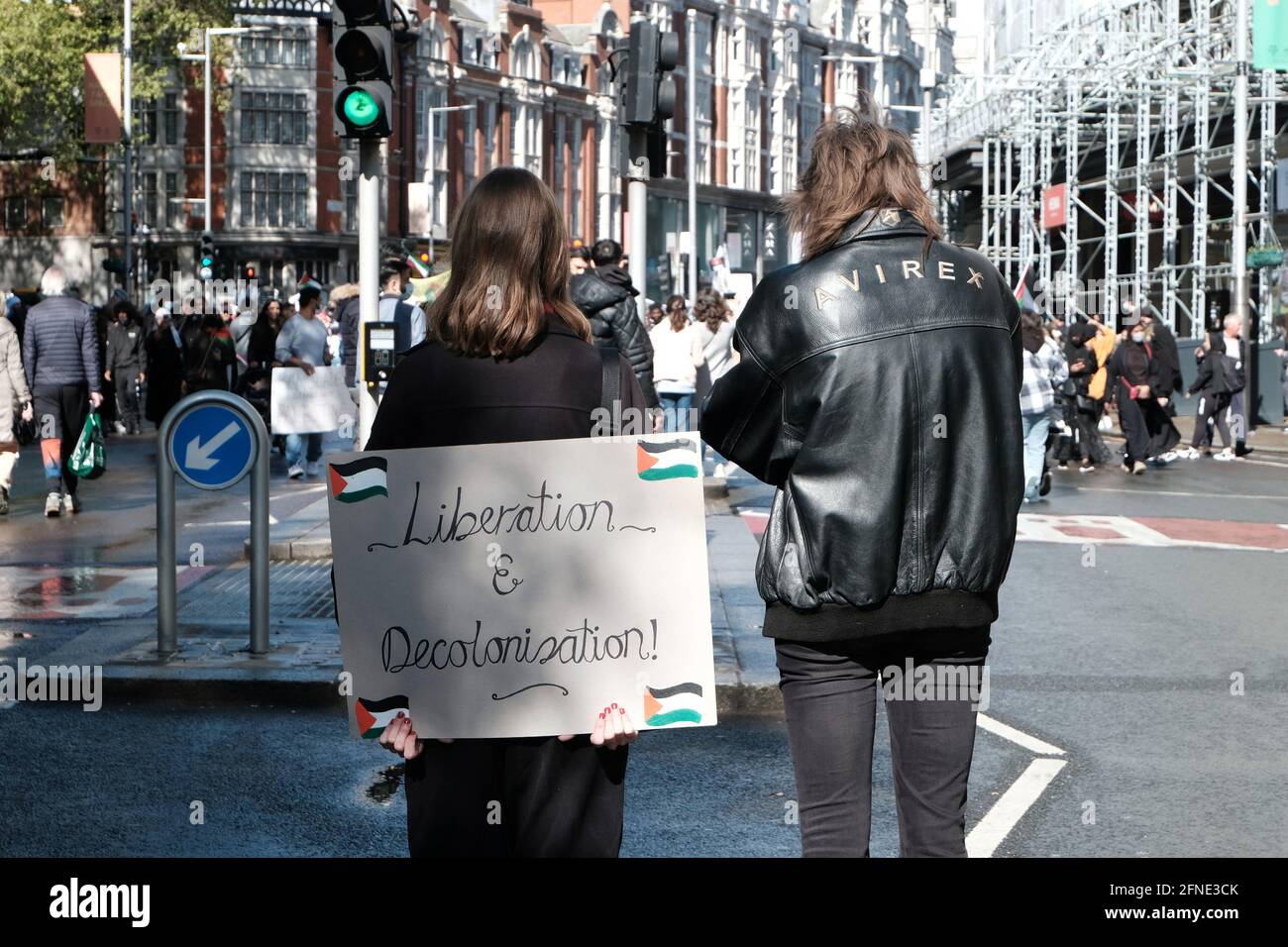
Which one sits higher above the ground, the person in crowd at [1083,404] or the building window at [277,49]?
the building window at [277,49]

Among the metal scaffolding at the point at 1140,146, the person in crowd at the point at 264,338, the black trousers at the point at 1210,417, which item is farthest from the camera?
the metal scaffolding at the point at 1140,146

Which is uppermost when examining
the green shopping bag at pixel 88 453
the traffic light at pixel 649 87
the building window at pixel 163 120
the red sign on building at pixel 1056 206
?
the building window at pixel 163 120

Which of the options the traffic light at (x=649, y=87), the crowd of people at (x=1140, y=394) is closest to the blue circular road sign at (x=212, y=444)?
the traffic light at (x=649, y=87)

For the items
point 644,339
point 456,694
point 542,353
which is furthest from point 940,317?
point 644,339

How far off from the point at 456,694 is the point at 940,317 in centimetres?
121

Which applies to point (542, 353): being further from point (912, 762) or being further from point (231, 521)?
point (231, 521)

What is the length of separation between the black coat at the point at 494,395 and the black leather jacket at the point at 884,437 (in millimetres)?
368

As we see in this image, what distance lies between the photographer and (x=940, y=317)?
3645 mm

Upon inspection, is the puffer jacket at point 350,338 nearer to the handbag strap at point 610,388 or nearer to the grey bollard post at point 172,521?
the grey bollard post at point 172,521

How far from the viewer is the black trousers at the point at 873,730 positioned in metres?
3.65

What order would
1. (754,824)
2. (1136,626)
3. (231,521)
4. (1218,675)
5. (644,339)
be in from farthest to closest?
1. (231,521)
2. (644,339)
3. (1136,626)
4. (1218,675)
5. (754,824)

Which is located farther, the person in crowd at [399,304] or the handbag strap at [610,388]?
the person in crowd at [399,304]

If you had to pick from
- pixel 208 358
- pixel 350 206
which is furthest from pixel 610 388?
pixel 350 206

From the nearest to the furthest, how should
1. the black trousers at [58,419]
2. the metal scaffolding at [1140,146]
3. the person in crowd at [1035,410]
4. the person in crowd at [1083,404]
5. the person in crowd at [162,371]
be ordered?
the black trousers at [58,419]
the person in crowd at [1035,410]
the person in crowd at [1083,404]
the person in crowd at [162,371]
the metal scaffolding at [1140,146]
